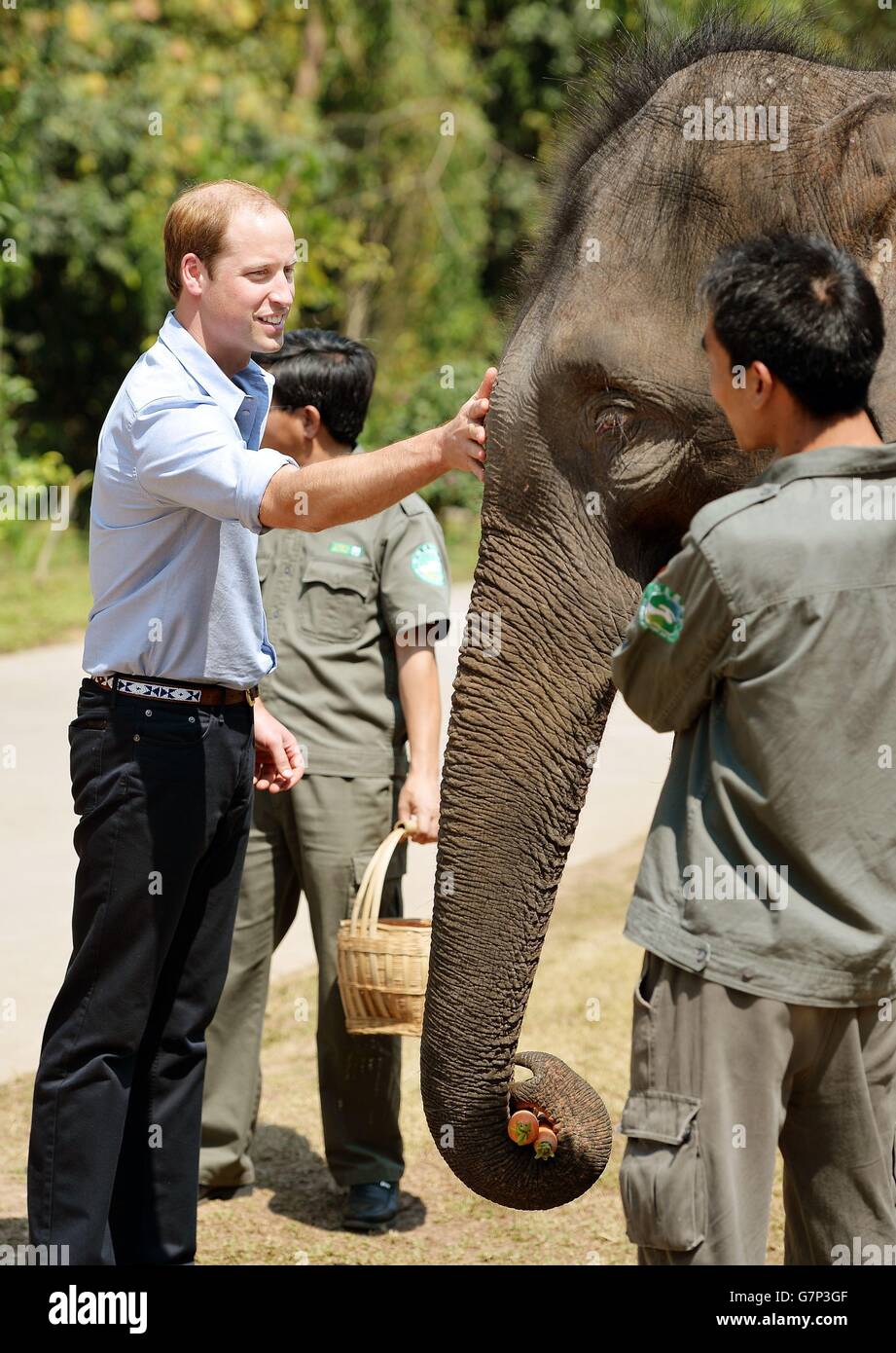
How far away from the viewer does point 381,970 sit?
3854 mm

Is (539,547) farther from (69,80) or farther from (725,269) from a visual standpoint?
(69,80)

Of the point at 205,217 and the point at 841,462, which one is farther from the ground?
the point at 205,217

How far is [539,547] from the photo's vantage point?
123 inches

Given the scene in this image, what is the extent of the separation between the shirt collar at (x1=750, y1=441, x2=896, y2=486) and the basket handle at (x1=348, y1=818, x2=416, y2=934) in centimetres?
197

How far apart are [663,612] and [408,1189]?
107 inches

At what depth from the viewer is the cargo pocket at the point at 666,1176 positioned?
233cm

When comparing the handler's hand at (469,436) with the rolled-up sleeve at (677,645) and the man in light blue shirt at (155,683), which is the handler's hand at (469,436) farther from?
the rolled-up sleeve at (677,645)

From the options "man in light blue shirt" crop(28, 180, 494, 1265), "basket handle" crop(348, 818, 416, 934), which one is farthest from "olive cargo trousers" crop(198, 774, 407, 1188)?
"man in light blue shirt" crop(28, 180, 494, 1265)

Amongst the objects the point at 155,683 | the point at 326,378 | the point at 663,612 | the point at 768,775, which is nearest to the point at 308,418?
the point at 326,378

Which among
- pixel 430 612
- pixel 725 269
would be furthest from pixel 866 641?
pixel 430 612

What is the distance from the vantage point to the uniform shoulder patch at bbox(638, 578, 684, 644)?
7.61 ft

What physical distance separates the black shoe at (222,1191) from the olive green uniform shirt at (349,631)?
1155 millimetres

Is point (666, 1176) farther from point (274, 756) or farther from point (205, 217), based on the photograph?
point (205, 217)

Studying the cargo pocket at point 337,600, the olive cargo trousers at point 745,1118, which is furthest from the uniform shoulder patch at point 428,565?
the olive cargo trousers at point 745,1118
